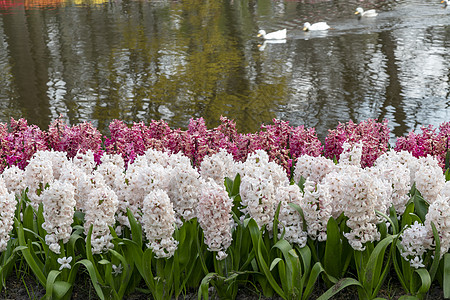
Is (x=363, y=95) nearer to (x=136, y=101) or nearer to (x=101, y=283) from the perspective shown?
(x=136, y=101)

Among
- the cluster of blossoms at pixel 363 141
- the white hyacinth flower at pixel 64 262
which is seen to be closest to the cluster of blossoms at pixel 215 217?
the white hyacinth flower at pixel 64 262

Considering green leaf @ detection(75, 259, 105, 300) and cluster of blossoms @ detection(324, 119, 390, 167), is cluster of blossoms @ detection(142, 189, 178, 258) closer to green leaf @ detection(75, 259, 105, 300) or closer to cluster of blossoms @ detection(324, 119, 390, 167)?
green leaf @ detection(75, 259, 105, 300)

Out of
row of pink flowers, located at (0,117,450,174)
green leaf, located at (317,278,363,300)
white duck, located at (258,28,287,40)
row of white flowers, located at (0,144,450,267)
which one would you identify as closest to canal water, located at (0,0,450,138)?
white duck, located at (258,28,287,40)

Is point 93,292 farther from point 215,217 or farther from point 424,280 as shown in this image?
point 424,280

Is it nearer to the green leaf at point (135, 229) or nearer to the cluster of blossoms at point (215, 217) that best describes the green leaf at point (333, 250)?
the cluster of blossoms at point (215, 217)

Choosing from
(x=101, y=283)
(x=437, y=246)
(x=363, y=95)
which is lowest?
(x=363, y=95)

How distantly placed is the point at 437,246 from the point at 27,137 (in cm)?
322

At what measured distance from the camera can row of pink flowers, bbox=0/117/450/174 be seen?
4184 mm

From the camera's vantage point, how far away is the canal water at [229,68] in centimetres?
771

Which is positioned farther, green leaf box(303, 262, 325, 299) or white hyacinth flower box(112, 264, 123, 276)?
white hyacinth flower box(112, 264, 123, 276)

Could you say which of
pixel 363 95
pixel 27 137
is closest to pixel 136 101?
pixel 363 95

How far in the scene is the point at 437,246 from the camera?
102 inches

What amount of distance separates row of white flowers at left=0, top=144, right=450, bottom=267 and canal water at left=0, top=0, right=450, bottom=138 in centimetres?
358

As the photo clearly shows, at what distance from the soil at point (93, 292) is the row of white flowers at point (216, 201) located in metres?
0.26
